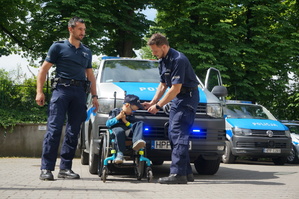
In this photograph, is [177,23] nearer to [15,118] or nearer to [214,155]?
[15,118]

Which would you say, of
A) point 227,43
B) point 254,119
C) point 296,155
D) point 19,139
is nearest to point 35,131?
point 19,139

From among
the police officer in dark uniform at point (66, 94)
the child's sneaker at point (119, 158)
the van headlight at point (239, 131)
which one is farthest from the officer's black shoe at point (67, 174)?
the van headlight at point (239, 131)

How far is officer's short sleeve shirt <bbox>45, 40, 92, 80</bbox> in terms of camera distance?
25.7 ft

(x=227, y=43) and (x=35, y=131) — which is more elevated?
(x=227, y=43)

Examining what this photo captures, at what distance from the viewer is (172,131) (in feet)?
25.7

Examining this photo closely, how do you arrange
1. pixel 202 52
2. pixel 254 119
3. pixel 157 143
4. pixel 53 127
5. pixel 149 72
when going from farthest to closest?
pixel 202 52, pixel 254 119, pixel 149 72, pixel 157 143, pixel 53 127

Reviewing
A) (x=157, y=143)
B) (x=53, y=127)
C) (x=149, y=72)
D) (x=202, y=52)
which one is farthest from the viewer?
(x=202, y=52)

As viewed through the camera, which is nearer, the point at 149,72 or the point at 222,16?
the point at 149,72

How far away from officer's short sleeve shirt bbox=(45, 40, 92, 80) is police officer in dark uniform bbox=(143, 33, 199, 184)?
106cm

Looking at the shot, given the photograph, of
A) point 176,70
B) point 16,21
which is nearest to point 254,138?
point 176,70

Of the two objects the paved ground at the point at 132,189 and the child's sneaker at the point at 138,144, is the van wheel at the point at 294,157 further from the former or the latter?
the child's sneaker at the point at 138,144

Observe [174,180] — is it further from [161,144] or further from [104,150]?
[104,150]

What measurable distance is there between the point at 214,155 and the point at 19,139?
341 inches

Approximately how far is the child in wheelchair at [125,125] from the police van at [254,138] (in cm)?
677
